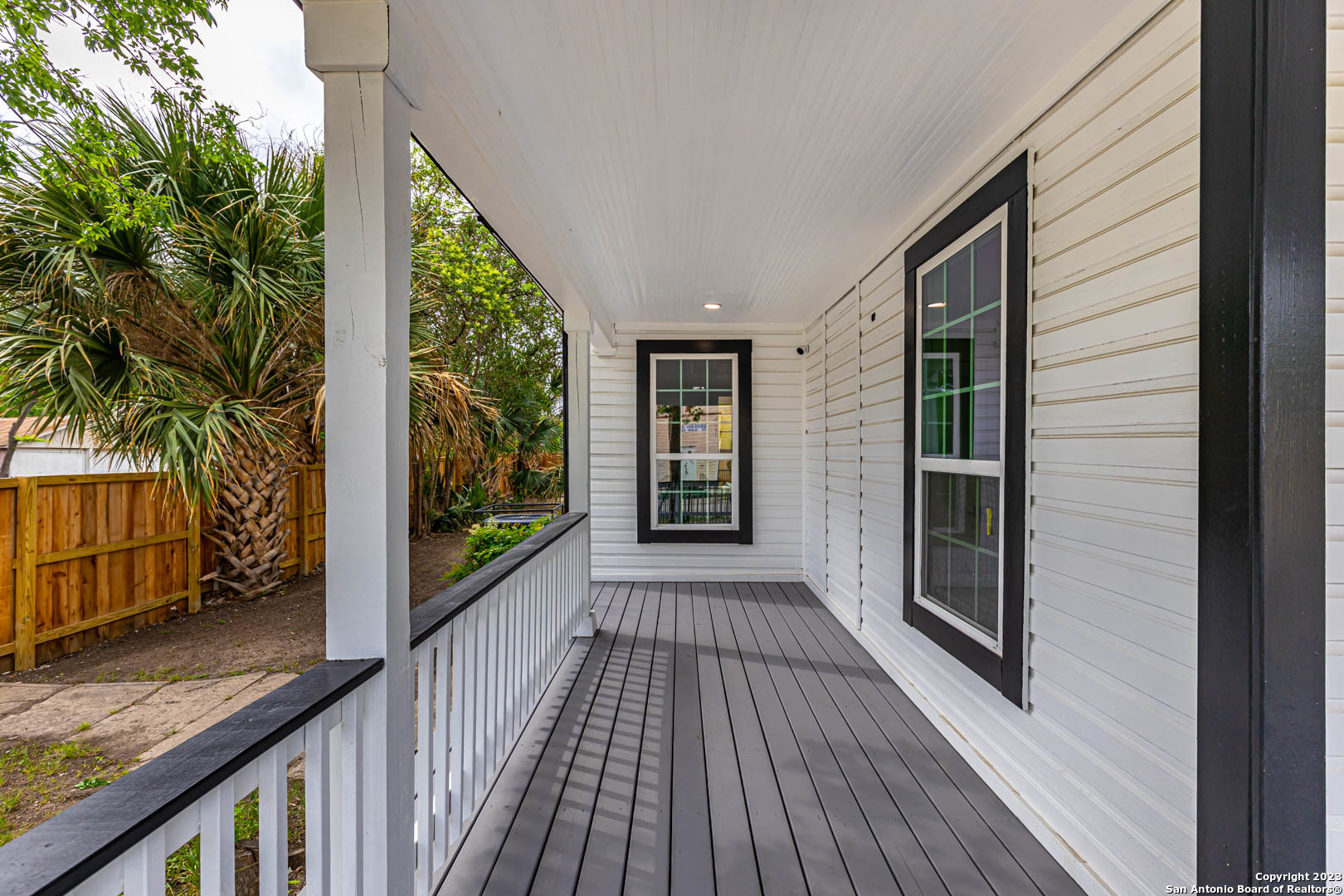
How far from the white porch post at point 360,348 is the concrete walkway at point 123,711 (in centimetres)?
186

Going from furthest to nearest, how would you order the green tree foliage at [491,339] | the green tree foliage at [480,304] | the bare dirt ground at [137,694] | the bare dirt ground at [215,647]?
the green tree foliage at [480,304] → the green tree foliage at [491,339] → the bare dirt ground at [215,647] → the bare dirt ground at [137,694]

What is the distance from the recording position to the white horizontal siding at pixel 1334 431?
1140mm

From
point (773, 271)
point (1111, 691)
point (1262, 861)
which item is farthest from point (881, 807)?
point (773, 271)

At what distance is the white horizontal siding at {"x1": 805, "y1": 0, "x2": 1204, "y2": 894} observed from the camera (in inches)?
51.4

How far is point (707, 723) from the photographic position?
256 centimetres

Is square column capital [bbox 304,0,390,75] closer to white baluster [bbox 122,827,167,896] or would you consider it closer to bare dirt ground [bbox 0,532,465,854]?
white baluster [bbox 122,827,167,896]

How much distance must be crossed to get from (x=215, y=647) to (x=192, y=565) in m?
0.74

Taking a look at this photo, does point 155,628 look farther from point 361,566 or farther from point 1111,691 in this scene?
point 1111,691

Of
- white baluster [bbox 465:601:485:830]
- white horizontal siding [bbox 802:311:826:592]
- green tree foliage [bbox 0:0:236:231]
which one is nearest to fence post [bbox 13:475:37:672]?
green tree foliage [bbox 0:0:236:231]

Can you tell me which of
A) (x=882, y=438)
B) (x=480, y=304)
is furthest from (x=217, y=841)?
(x=480, y=304)

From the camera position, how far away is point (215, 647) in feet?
10.8

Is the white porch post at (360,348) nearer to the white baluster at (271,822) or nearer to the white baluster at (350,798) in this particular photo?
the white baluster at (350,798)

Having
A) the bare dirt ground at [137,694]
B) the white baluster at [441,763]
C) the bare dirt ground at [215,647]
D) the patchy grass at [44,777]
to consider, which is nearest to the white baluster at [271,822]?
the white baluster at [441,763]

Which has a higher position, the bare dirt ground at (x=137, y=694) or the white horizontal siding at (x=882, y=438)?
the white horizontal siding at (x=882, y=438)
